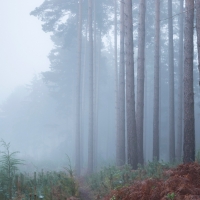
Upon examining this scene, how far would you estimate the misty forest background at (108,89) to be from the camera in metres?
15.2

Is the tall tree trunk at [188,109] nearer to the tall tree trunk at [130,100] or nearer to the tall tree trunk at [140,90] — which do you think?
the tall tree trunk at [130,100]

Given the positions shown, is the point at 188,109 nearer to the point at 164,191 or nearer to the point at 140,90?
the point at 140,90

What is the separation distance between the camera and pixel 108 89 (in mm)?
48219

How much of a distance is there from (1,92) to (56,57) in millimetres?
117086

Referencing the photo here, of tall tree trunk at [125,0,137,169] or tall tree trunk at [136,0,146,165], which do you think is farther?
tall tree trunk at [136,0,146,165]

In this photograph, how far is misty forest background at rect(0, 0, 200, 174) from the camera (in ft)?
49.9

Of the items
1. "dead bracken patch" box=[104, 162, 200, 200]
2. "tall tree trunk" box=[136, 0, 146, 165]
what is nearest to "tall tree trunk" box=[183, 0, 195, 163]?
"tall tree trunk" box=[136, 0, 146, 165]

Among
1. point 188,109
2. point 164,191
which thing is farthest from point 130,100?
point 164,191

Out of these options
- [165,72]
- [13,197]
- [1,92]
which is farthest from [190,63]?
[1,92]

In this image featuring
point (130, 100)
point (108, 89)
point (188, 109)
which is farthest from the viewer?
point (108, 89)

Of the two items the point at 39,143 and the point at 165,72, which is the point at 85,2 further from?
the point at 39,143

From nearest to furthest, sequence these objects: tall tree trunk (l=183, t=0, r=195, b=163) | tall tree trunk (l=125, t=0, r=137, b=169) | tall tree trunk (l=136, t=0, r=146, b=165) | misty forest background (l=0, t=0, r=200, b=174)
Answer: tall tree trunk (l=183, t=0, r=195, b=163), tall tree trunk (l=125, t=0, r=137, b=169), tall tree trunk (l=136, t=0, r=146, b=165), misty forest background (l=0, t=0, r=200, b=174)

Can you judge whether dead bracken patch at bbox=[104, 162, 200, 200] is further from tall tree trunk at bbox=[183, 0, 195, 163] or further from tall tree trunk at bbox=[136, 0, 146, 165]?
tall tree trunk at bbox=[136, 0, 146, 165]

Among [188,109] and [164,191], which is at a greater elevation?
[188,109]
